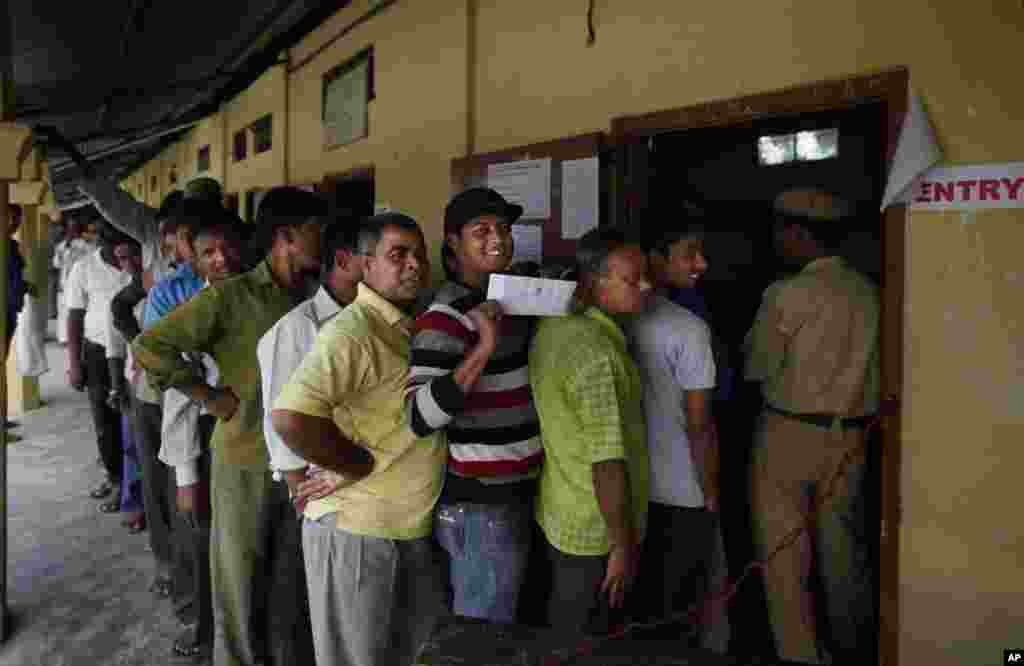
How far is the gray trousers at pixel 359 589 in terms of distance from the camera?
1870 millimetres

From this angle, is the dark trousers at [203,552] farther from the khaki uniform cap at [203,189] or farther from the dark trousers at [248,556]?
the khaki uniform cap at [203,189]

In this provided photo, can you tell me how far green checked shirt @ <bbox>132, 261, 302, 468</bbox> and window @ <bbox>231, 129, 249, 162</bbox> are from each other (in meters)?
5.60

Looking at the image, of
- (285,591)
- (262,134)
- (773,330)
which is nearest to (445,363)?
(285,591)

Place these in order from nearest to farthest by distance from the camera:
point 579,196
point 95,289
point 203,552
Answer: point 203,552 < point 579,196 < point 95,289

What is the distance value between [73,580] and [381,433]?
2672 millimetres

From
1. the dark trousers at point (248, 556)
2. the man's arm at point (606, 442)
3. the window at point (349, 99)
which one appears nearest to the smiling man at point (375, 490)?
the man's arm at point (606, 442)

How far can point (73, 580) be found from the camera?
11.7 feet

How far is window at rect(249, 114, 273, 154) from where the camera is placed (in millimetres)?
6711

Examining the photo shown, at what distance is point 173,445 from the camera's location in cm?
270

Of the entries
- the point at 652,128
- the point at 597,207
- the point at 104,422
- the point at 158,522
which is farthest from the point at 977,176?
the point at 104,422

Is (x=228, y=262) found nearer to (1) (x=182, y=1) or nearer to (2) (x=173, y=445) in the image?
(2) (x=173, y=445)

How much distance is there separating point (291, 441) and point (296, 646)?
1251 mm

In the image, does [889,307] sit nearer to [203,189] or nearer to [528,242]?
[528,242]

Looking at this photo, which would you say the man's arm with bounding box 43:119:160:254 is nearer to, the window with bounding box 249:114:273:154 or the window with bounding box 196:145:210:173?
the window with bounding box 249:114:273:154
